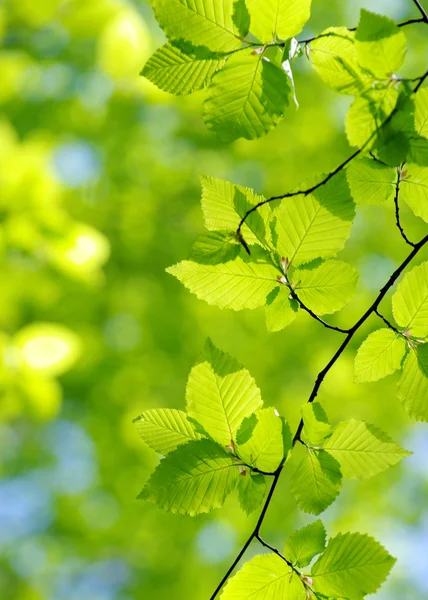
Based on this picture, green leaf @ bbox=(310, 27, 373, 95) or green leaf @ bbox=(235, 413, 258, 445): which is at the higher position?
green leaf @ bbox=(310, 27, 373, 95)

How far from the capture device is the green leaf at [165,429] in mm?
637

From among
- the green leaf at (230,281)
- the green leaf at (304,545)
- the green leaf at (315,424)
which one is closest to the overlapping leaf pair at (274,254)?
the green leaf at (230,281)

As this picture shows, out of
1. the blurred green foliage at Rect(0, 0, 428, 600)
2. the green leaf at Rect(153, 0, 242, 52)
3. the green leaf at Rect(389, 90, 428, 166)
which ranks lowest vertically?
the blurred green foliage at Rect(0, 0, 428, 600)

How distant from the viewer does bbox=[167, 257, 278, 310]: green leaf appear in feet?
2.11

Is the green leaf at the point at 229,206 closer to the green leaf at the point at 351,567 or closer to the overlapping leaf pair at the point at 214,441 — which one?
the overlapping leaf pair at the point at 214,441

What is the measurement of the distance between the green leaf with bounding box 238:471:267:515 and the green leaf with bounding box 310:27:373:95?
16.2 inches

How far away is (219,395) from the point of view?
652 millimetres

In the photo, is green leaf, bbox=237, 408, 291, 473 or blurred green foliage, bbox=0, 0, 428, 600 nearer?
green leaf, bbox=237, 408, 291, 473

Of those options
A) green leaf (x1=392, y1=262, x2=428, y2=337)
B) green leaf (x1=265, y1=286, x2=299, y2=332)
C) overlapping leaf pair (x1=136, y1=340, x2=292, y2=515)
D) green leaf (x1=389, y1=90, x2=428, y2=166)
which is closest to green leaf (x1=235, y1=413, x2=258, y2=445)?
overlapping leaf pair (x1=136, y1=340, x2=292, y2=515)

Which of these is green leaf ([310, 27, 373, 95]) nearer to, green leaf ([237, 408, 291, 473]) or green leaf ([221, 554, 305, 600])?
green leaf ([237, 408, 291, 473])

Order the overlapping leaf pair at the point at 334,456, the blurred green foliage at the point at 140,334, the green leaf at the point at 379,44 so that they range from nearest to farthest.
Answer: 1. the green leaf at the point at 379,44
2. the overlapping leaf pair at the point at 334,456
3. the blurred green foliage at the point at 140,334

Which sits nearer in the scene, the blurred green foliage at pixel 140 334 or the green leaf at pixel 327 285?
the green leaf at pixel 327 285

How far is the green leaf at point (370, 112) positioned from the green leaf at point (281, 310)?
192 mm

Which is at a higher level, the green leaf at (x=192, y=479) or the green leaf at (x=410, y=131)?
the green leaf at (x=410, y=131)
